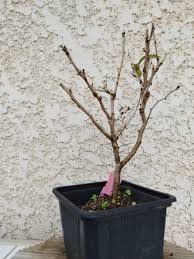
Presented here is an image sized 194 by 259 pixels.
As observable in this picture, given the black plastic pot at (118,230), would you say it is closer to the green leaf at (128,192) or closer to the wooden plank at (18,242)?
the green leaf at (128,192)

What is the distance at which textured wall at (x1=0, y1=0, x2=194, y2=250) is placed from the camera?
1.27 meters

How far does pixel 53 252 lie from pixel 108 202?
31 cm

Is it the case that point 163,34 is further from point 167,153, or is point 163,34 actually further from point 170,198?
point 170,198

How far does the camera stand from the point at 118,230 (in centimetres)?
92

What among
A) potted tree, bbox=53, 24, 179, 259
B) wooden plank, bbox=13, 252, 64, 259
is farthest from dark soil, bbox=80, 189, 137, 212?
wooden plank, bbox=13, 252, 64, 259

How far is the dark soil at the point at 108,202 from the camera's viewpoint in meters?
0.99

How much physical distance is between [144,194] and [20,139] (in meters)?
Answer: 0.53

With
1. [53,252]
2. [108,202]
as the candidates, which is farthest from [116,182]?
[53,252]

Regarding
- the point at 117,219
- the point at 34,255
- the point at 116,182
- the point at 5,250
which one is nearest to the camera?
the point at 117,219

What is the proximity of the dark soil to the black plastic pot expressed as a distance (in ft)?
Result: 0.15

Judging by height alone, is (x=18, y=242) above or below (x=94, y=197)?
below

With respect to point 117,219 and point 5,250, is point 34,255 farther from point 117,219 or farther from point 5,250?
point 117,219

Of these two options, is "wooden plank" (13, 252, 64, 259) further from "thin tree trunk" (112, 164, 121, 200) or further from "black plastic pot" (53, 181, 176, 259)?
"thin tree trunk" (112, 164, 121, 200)

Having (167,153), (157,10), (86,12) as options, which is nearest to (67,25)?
(86,12)
